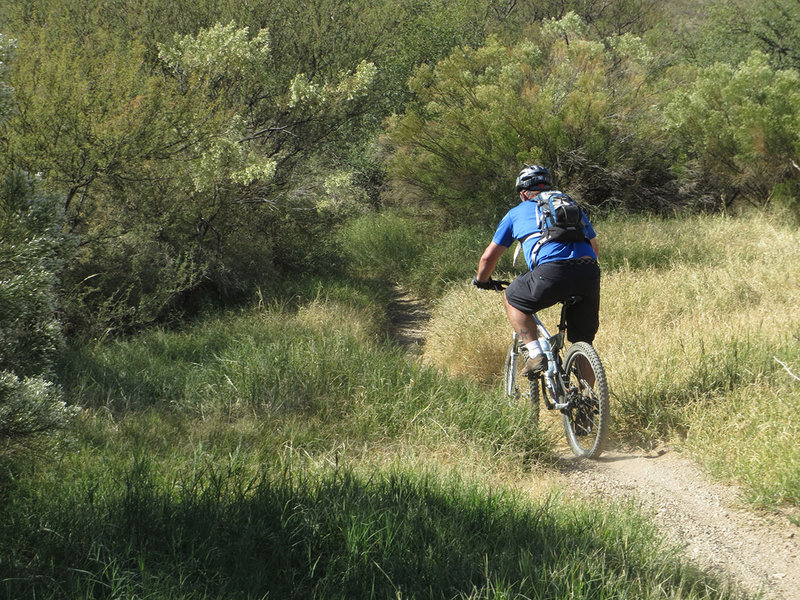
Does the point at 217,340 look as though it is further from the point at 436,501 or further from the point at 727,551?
the point at 727,551

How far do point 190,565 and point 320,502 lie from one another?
73cm

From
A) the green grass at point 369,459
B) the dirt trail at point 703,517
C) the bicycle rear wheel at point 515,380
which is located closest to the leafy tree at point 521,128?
the green grass at point 369,459

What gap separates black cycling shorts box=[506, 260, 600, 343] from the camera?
4.97 meters

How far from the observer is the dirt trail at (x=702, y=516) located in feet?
11.5

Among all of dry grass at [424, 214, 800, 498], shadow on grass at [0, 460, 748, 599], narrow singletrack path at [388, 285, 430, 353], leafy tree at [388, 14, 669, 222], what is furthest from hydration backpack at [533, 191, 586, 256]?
leafy tree at [388, 14, 669, 222]

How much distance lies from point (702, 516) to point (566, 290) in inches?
63.9

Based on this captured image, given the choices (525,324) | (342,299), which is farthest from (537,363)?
(342,299)

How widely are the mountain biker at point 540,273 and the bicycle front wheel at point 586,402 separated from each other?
245 millimetres

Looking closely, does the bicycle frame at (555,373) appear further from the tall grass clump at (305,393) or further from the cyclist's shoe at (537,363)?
the tall grass clump at (305,393)

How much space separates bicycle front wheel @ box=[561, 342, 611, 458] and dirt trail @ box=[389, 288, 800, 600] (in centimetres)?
14

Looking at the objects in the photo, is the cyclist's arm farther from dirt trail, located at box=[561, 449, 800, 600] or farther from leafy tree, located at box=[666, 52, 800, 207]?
leafy tree, located at box=[666, 52, 800, 207]

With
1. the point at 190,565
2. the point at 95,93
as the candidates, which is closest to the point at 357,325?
the point at 95,93

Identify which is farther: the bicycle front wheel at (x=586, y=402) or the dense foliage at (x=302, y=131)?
the dense foliage at (x=302, y=131)

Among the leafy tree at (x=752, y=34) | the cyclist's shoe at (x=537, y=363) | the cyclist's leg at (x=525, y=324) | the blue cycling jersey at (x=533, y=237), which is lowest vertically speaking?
the cyclist's shoe at (x=537, y=363)
